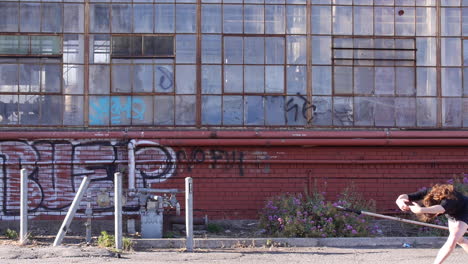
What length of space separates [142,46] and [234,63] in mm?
1852

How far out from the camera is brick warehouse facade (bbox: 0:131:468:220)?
11602 mm

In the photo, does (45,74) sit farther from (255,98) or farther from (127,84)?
(255,98)

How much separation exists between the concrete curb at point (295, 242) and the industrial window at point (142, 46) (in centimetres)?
395

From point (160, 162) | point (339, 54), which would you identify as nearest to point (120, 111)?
point (160, 162)

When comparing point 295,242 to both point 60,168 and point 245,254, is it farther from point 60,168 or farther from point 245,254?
point 60,168

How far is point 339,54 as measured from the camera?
12.2 meters

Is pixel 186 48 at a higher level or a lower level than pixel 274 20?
lower

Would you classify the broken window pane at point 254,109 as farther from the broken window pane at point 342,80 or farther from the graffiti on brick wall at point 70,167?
the broken window pane at point 342,80

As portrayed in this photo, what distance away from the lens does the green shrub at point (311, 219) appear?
10.2 meters

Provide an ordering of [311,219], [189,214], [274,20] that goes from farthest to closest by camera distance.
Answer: [274,20] → [311,219] → [189,214]

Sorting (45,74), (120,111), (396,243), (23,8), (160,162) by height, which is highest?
(23,8)

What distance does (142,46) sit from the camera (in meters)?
12.1

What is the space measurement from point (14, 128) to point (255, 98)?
4.74m

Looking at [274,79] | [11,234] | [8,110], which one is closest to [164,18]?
[274,79]
